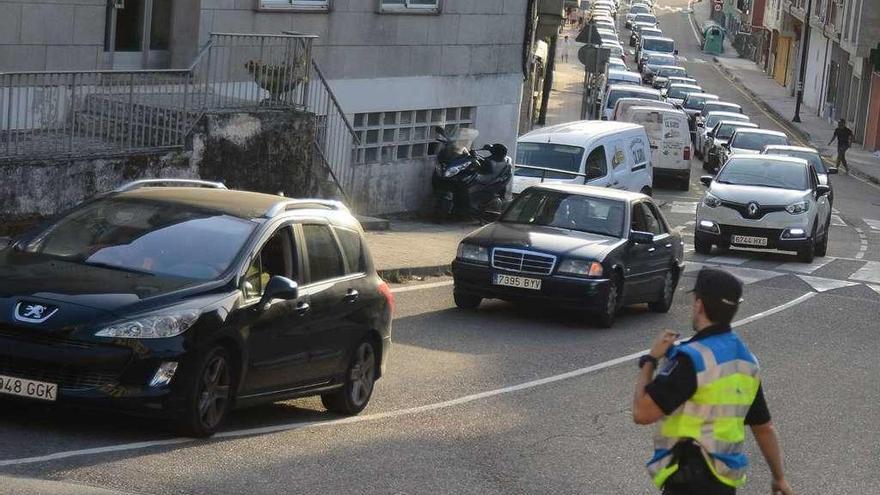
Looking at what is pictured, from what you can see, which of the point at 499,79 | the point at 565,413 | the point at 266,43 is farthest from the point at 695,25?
the point at 565,413

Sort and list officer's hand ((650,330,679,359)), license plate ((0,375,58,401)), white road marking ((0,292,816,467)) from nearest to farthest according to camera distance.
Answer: officer's hand ((650,330,679,359))
white road marking ((0,292,816,467))
license plate ((0,375,58,401))

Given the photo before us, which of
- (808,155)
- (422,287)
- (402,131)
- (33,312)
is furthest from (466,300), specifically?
(808,155)

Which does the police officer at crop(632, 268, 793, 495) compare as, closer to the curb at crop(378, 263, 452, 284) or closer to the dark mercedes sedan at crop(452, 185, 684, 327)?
the dark mercedes sedan at crop(452, 185, 684, 327)

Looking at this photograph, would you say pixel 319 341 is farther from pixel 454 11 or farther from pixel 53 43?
pixel 454 11

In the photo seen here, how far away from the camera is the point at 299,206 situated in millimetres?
11508

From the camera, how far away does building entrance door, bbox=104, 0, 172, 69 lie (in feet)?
69.8

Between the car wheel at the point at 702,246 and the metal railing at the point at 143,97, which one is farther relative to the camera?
the car wheel at the point at 702,246

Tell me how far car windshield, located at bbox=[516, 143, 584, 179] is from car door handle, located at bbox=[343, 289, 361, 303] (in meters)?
16.2

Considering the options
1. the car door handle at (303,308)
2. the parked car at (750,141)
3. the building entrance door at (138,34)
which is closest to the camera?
the car door handle at (303,308)

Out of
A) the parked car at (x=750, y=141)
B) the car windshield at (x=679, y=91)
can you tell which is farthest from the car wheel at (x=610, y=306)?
the car windshield at (x=679, y=91)

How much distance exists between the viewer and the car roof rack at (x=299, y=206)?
1118cm

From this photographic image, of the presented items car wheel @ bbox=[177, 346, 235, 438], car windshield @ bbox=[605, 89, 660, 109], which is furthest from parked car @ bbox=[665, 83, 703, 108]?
car wheel @ bbox=[177, 346, 235, 438]

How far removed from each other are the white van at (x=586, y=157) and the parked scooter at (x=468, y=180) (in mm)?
656

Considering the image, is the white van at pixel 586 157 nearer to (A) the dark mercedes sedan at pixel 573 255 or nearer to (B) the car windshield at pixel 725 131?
(A) the dark mercedes sedan at pixel 573 255
